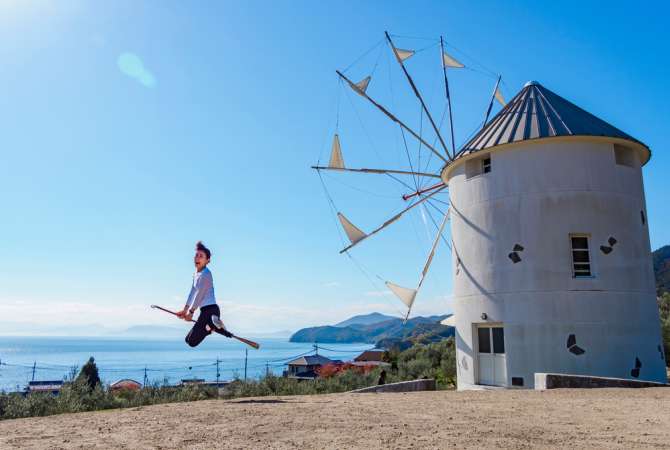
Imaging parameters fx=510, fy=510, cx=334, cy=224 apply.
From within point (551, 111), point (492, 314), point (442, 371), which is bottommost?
point (442, 371)

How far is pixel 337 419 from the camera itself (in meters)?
7.44

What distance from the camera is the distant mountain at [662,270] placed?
54719 mm

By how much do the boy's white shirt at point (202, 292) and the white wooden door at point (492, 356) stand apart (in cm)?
911

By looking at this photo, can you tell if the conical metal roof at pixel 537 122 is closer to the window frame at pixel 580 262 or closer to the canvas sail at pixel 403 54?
the window frame at pixel 580 262

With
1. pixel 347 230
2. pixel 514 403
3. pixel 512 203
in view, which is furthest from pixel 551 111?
pixel 514 403

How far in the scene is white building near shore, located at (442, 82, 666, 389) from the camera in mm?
14148

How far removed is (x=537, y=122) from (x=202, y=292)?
11.6m

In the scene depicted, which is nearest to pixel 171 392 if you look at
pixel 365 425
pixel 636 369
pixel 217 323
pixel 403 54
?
pixel 217 323

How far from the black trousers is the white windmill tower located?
8.77 meters

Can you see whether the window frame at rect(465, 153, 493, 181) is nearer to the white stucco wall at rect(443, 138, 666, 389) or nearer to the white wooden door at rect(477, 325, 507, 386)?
the white stucco wall at rect(443, 138, 666, 389)

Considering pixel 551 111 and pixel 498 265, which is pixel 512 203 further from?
pixel 551 111

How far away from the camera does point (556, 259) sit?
14.6 meters

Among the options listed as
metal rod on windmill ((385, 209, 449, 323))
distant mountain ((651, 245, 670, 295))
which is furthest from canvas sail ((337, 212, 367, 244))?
distant mountain ((651, 245, 670, 295))

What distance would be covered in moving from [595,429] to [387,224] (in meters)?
14.5
